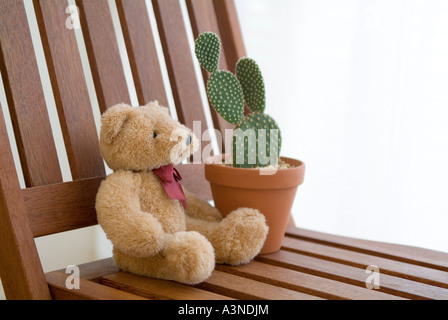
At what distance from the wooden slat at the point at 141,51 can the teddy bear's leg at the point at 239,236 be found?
0.93 ft

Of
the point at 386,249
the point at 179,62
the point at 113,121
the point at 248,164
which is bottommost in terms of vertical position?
the point at 386,249

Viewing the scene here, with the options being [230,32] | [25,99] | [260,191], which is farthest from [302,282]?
[230,32]

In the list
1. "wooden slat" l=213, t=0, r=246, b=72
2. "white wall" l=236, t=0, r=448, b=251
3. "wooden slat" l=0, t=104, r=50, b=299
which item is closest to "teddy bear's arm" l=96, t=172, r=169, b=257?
"wooden slat" l=0, t=104, r=50, b=299

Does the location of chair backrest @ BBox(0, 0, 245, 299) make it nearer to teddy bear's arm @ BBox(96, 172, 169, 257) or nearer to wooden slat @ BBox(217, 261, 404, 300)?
teddy bear's arm @ BBox(96, 172, 169, 257)

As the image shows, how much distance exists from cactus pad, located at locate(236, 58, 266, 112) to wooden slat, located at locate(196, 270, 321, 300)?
1.01 feet

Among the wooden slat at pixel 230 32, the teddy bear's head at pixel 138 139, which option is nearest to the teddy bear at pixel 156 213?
the teddy bear's head at pixel 138 139

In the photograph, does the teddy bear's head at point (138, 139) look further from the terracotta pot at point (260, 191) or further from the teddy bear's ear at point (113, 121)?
the terracotta pot at point (260, 191)

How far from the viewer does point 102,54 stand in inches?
35.5

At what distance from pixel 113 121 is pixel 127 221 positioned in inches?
5.6

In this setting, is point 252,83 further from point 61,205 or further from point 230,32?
point 61,205

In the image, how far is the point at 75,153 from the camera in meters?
0.83

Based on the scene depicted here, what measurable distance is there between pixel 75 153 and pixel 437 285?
1.92 ft

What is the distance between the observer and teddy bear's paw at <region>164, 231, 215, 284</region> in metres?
0.68

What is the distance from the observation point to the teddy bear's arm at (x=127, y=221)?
700 millimetres
